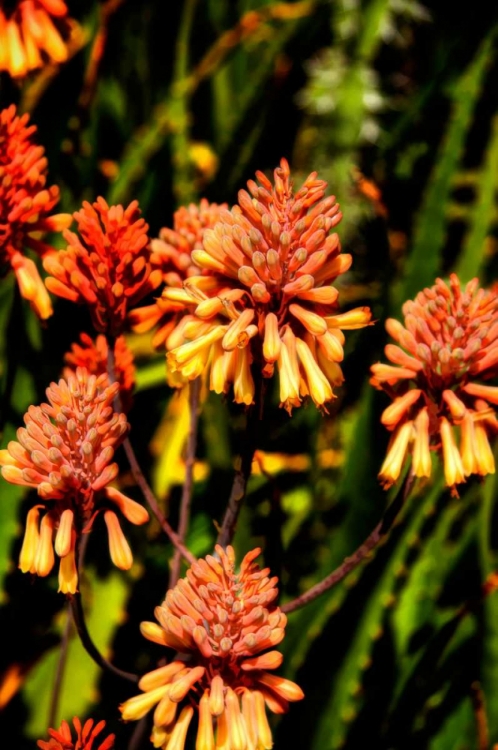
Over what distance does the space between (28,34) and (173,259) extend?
10.2 inches

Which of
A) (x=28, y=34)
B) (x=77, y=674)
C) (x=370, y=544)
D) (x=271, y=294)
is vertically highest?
(x=28, y=34)

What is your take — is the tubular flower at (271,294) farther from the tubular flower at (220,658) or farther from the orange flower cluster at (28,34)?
the orange flower cluster at (28,34)

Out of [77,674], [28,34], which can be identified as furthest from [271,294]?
[77,674]

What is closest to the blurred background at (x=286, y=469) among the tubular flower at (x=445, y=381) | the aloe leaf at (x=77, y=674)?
the aloe leaf at (x=77, y=674)

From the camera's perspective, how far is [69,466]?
339 millimetres

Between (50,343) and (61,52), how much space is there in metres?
0.28

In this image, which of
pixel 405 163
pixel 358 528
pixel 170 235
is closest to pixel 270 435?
pixel 358 528

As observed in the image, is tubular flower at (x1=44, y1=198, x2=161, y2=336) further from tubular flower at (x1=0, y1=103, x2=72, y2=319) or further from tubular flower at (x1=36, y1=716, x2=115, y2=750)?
tubular flower at (x1=36, y1=716, x2=115, y2=750)

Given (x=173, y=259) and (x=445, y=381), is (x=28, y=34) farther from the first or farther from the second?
(x=445, y=381)

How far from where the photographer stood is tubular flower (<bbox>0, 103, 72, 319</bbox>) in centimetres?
43

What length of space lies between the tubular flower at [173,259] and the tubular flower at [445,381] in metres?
0.12

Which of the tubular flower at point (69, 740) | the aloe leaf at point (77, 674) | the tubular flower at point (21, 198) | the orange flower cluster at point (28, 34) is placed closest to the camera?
the tubular flower at point (69, 740)

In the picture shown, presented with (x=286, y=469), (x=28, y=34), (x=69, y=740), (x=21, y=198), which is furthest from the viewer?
(x=286, y=469)

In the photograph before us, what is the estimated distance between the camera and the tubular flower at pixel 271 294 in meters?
0.35
